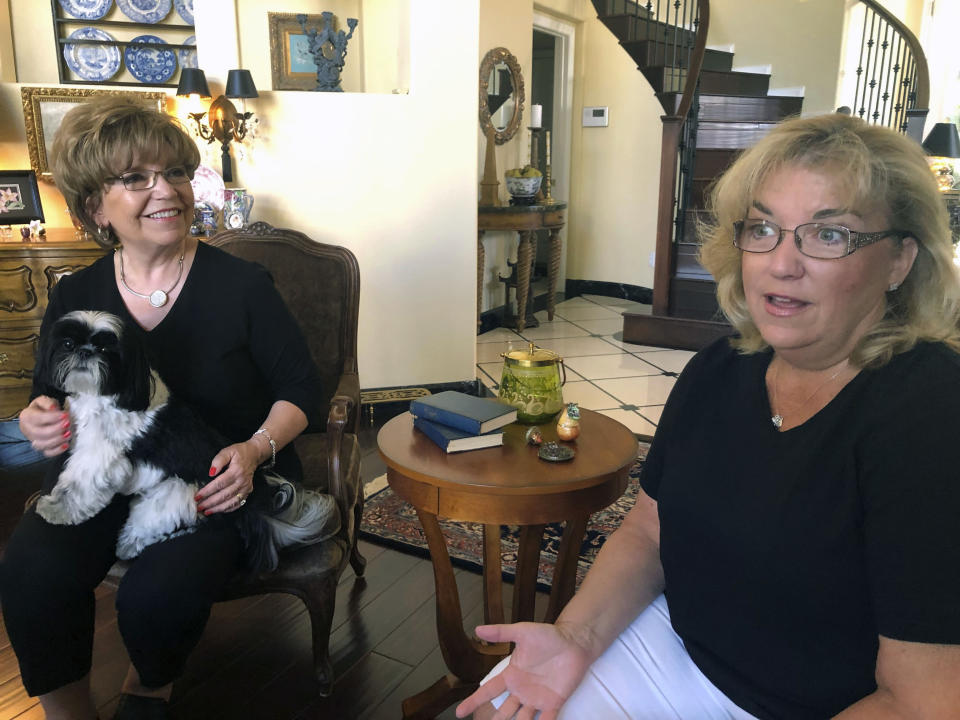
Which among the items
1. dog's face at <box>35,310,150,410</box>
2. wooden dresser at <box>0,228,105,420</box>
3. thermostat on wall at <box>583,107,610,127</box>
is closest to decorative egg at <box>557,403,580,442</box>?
dog's face at <box>35,310,150,410</box>

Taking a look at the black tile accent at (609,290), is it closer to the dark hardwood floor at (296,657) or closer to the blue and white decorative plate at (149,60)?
the blue and white decorative plate at (149,60)

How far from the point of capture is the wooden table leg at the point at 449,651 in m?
1.61

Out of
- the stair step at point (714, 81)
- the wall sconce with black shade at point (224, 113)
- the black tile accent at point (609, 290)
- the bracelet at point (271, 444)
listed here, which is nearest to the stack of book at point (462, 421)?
the bracelet at point (271, 444)

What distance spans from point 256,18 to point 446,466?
431cm

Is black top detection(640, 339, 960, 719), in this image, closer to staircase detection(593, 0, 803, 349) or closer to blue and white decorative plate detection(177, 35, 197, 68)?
staircase detection(593, 0, 803, 349)

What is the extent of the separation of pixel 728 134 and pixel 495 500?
4.65m

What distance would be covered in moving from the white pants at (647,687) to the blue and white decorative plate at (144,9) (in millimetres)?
5052

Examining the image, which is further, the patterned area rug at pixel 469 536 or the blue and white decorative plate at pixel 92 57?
the blue and white decorative plate at pixel 92 57

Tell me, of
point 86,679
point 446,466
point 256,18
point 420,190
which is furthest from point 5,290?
point 256,18

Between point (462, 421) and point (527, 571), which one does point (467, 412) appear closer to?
point (462, 421)

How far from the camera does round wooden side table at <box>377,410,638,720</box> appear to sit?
4.83 ft

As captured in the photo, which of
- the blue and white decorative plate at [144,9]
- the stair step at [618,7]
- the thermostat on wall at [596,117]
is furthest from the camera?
the thermostat on wall at [596,117]

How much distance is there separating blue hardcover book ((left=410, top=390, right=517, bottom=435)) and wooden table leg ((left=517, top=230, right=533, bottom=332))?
373 cm

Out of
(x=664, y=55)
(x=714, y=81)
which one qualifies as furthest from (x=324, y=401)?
(x=714, y=81)
